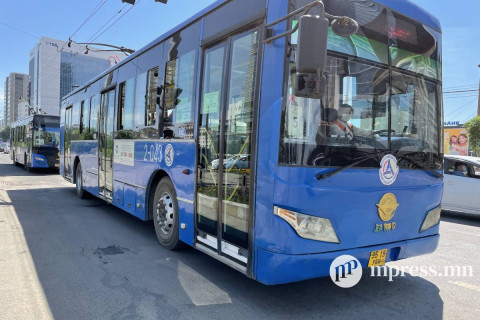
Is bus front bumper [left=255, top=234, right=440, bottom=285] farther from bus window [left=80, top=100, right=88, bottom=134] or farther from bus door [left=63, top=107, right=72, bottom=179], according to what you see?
bus door [left=63, top=107, right=72, bottom=179]

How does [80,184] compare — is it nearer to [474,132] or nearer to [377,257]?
[377,257]

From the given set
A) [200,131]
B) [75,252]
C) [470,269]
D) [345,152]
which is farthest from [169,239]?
[470,269]

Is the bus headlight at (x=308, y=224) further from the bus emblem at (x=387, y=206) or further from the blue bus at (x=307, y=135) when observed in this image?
the bus emblem at (x=387, y=206)

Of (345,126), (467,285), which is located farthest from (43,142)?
(467,285)

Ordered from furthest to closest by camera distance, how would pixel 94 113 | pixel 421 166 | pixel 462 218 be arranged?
pixel 462 218 → pixel 94 113 → pixel 421 166

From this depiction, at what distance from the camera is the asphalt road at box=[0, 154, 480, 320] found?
11.3 feet

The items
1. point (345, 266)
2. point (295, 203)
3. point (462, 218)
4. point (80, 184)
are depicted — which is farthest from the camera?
point (80, 184)

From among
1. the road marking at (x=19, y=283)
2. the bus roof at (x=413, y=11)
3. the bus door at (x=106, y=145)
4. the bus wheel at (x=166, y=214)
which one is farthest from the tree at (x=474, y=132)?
the road marking at (x=19, y=283)

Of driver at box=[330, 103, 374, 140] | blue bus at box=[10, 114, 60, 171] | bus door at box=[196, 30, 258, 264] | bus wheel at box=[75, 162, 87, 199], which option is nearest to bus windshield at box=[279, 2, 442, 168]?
driver at box=[330, 103, 374, 140]

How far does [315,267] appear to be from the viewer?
126 inches

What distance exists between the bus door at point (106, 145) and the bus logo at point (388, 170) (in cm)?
569

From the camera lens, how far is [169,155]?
16.7 feet

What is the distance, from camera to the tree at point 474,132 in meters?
27.6

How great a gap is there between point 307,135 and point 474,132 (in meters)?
30.6
